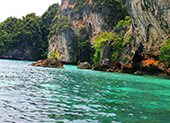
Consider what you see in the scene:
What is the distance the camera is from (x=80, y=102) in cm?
971

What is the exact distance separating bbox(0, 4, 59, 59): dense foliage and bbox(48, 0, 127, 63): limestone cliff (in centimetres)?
1367

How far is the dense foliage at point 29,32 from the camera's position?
302 feet

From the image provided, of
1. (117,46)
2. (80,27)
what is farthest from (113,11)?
(117,46)

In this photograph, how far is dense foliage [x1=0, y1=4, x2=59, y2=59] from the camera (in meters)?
92.2

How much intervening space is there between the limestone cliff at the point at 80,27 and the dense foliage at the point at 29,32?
538 inches

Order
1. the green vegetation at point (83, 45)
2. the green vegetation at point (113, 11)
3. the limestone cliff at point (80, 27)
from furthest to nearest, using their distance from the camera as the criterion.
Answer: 1. the green vegetation at point (83, 45)
2. the limestone cliff at point (80, 27)
3. the green vegetation at point (113, 11)

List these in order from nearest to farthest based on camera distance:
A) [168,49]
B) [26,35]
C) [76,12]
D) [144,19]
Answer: [168,49] < [144,19] < [76,12] < [26,35]

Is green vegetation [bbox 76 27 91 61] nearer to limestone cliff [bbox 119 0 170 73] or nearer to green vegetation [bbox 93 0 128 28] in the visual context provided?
green vegetation [bbox 93 0 128 28]

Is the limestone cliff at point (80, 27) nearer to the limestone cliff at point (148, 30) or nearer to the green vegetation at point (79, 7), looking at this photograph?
the green vegetation at point (79, 7)

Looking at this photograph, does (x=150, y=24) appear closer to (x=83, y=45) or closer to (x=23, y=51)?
(x=83, y=45)

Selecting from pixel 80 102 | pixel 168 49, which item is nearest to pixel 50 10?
pixel 168 49

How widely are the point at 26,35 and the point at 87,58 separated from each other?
38.9m

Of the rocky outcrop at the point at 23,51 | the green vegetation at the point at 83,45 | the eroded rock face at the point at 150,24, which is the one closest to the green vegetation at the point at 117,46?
the eroded rock face at the point at 150,24

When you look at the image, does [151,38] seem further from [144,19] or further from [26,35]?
[26,35]
